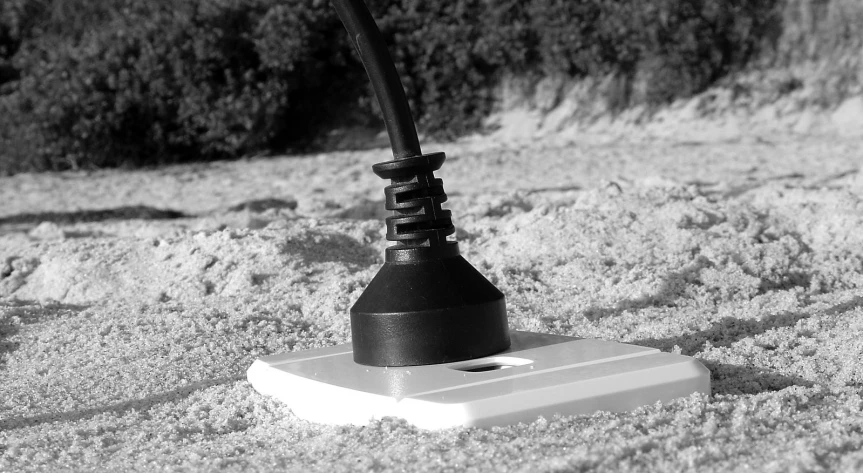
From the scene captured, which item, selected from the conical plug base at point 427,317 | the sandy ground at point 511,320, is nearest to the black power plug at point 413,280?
the conical plug base at point 427,317

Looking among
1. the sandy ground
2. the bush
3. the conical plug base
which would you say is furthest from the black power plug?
the bush

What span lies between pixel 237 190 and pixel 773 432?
17.0 ft

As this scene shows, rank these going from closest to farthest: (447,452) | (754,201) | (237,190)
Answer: (447,452) → (754,201) → (237,190)

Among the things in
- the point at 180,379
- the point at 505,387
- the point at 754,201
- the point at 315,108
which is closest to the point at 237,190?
the point at 315,108

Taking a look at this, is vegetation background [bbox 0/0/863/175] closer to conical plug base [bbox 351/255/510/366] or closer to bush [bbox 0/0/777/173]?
bush [bbox 0/0/777/173]

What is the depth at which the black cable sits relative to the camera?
229cm

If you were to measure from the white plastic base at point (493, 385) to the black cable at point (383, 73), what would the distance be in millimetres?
520

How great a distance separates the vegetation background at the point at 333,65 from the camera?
26.4 feet

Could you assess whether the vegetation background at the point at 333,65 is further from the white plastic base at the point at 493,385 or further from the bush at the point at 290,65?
the white plastic base at the point at 493,385

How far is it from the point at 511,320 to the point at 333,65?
240 inches

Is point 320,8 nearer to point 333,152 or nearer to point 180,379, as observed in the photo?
point 333,152

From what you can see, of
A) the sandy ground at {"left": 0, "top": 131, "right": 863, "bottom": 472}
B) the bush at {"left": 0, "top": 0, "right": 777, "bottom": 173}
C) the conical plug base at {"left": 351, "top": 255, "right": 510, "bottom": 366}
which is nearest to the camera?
the sandy ground at {"left": 0, "top": 131, "right": 863, "bottom": 472}

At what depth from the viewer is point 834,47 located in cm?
833

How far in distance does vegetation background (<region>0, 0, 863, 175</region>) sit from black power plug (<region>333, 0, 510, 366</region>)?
19.4 ft
